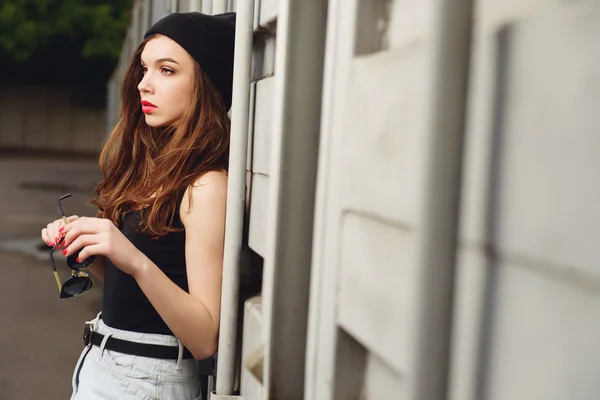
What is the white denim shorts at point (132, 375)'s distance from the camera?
6.99 ft

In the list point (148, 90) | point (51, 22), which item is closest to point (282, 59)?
point (148, 90)

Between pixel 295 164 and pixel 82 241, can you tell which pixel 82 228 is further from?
pixel 295 164

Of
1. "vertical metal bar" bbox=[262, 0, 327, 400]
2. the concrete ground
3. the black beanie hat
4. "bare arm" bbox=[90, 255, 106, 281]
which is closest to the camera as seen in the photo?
"vertical metal bar" bbox=[262, 0, 327, 400]

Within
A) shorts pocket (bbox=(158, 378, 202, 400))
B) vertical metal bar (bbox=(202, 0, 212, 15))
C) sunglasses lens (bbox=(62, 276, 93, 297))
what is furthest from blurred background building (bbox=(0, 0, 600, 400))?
vertical metal bar (bbox=(202, 0, 212, 15))

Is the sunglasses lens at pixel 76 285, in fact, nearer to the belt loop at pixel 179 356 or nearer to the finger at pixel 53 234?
the finger at pixel 53 234

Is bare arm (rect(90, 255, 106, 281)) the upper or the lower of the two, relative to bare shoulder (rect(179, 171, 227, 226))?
lower

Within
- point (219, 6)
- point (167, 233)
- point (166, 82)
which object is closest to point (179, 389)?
point (167, 233)

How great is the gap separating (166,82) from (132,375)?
762 millimetres

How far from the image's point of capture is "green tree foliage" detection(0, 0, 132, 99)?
29.9 metres

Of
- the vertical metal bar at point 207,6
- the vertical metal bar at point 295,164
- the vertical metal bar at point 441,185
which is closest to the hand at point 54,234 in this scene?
the vertical metal bar at point 295,164

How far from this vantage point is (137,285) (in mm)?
2205

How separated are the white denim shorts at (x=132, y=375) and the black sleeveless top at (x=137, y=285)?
2 cm

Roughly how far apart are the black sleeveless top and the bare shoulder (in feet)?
0.15

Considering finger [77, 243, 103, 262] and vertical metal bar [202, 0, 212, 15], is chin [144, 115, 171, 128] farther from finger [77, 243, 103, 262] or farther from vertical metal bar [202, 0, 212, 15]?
vertical metal bar [202, 0, 212, 15]
